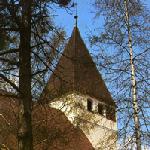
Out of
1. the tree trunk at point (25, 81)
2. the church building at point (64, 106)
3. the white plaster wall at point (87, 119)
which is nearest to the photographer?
the tree trunk at point (25, 81)

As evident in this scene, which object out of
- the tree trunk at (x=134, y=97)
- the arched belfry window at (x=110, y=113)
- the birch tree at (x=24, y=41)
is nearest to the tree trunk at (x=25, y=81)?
the birch tree at (x=24, y=41)

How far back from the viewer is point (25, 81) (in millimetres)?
7441

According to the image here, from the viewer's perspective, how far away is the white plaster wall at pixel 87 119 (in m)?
9.36

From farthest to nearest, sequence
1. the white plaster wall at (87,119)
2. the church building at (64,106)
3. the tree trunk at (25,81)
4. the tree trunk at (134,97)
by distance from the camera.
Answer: the white plaster wall at (87,119) → the church building at (64,106) → the tree trunk at (134,97) → the tree trunk at (25,81)

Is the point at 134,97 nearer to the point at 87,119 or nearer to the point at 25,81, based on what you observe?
the point at 25,81

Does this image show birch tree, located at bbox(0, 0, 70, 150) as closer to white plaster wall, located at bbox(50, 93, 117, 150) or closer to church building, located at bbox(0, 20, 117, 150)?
church building, located at bbox(0, 20, 117, 150)

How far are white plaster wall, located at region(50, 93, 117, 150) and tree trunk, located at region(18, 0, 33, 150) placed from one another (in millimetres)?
2260

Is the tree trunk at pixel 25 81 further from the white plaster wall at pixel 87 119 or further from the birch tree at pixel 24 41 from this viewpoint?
the white plaster wall at pixel 87 119

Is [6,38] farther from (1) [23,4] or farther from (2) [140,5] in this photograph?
(2) [140,5]

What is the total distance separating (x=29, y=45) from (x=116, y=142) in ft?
8.53

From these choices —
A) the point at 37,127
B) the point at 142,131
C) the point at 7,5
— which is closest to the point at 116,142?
the point at 142,131

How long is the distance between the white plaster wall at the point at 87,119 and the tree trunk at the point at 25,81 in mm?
2260

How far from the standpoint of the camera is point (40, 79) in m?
8.06

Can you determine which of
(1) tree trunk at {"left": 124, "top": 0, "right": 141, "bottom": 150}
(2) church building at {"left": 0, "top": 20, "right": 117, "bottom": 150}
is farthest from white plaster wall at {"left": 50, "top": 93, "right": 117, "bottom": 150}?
(1) tree trunk at {"left": 124, "top": 0, "right": 141, "bottom": 150}
